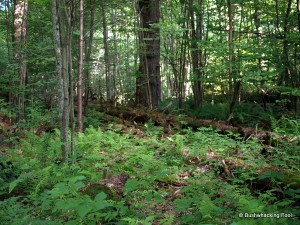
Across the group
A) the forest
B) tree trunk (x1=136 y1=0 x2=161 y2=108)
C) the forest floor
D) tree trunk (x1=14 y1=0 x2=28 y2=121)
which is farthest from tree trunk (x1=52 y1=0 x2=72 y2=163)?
tree trunk (x1=136 y1=0 x2=161 y2=108)

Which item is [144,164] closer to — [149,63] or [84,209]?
[84,209]

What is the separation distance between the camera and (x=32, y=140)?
23.5 ft

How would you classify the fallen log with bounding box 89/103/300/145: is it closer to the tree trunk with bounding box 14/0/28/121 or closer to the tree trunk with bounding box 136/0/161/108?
the tree trunk with bounding box 136/0/161/108

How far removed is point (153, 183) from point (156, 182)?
88 millimetres

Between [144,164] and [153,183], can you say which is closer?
[153,183]

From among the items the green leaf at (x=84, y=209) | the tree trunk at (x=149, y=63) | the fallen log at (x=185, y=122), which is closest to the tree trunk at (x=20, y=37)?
the fallen log at (x=185, y=122)

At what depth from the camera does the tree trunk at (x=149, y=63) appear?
11.7 metres

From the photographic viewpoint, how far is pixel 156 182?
16.6 feet

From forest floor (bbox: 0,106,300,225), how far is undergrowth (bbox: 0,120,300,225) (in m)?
0.01

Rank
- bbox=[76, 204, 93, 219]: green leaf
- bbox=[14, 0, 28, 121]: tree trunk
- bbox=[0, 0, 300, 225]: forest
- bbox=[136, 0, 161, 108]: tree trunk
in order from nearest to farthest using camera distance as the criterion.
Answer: bbox=[76, 204, 93, 219]: green leaf → bbox=[0, 0, 300, 225]: forest → bbox=[14, 0, 28, 121]: tree trunk → bbox=[136, 0, 161, 108]: tree trunk

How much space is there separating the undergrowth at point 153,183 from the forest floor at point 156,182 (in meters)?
0.01

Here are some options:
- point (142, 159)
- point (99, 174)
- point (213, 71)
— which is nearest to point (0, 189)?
point (99, 174)

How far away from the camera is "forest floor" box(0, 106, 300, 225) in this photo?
3299mm

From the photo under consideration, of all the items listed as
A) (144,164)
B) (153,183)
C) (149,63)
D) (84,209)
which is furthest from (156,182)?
(149,63)
